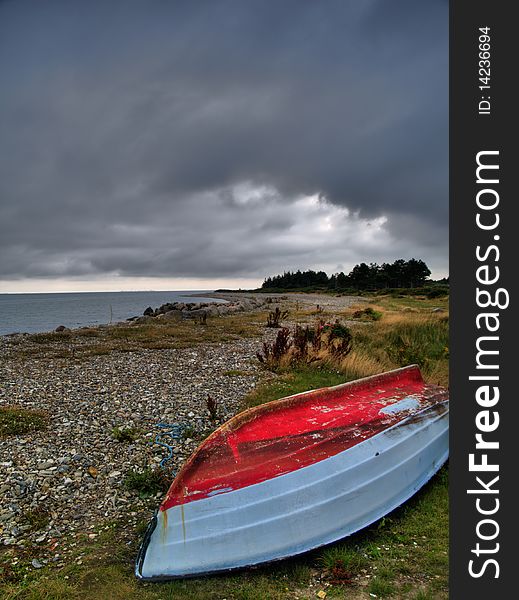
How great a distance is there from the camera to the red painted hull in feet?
12.1

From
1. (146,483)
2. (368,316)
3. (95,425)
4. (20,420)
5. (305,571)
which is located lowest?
(305,571)

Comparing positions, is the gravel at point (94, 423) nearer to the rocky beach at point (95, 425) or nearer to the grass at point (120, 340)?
the rocky beach at point (95, 425)

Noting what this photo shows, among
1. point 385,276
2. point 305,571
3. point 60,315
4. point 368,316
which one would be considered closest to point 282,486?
point 305,571

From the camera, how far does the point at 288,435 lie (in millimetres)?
4496

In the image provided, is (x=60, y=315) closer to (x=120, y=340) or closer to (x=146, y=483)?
(x=120, y=340)

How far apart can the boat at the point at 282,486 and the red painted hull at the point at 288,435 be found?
0.01m

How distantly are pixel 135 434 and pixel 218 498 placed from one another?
3123mm

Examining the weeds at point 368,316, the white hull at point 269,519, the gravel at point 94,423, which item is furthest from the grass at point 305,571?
the weeds at point 368,316

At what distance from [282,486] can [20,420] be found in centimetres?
502

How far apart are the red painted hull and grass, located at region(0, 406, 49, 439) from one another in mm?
3710

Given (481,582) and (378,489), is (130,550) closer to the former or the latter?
(378,489)

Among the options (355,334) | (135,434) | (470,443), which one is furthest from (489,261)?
(355,334)

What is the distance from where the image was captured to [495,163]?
2600 mm

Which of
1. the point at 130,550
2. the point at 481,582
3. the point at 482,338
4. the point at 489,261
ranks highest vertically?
the point at 489,261
